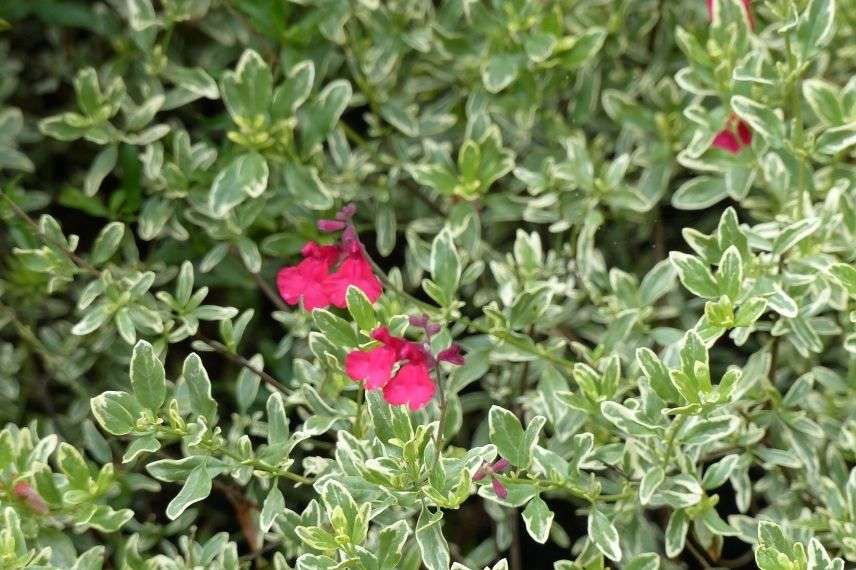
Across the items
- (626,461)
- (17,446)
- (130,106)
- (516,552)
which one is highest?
(130,106)

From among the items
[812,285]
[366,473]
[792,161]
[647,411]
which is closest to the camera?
[366,473]

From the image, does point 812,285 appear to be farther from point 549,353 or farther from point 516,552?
point 516,552

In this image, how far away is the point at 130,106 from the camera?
1.90 m

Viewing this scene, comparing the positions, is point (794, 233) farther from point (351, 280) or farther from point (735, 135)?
point (351, 280)

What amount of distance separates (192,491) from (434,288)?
1.28 feet

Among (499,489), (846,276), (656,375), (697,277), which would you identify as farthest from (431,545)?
(846,276)

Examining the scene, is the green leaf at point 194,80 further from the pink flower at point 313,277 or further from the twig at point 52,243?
the pink flower at point 313,277

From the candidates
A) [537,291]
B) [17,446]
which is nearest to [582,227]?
[537,291]

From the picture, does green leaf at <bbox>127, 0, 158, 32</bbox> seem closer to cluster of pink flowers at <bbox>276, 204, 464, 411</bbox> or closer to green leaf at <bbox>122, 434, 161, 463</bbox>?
cluster of pink flowers at <bbox>276, 204, 464, 411</bbox>

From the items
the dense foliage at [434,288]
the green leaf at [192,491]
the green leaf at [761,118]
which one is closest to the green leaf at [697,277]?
the dense foliage at [434,288]

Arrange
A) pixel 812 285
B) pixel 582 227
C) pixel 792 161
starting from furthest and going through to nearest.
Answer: pixel 582 227 < pixel 792 161 < pixel 812 285

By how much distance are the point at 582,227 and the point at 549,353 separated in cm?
34

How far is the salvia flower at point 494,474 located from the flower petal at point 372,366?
0.49ft

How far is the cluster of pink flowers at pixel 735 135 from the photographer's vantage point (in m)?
1.74
